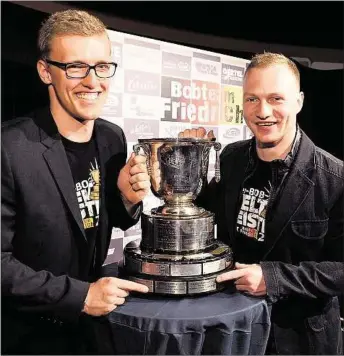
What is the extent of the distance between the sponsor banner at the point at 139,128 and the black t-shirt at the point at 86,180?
116 centimetres

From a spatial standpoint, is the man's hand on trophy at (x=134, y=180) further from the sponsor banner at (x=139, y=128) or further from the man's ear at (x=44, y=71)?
the sponsor banner at (x=139, y=128)

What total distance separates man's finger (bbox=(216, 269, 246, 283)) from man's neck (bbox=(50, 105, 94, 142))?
77cm

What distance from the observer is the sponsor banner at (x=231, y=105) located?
360 cm

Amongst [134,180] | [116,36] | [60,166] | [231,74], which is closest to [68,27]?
[60,166]

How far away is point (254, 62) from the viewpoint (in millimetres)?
1840

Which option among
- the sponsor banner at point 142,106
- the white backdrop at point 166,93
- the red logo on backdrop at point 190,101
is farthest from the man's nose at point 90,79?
the red logo on backdrop at point 190,101

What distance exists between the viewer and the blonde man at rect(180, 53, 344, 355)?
5.73ft

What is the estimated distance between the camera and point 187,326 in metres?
1.34

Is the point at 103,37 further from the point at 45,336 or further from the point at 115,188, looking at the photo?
the point at 45,336

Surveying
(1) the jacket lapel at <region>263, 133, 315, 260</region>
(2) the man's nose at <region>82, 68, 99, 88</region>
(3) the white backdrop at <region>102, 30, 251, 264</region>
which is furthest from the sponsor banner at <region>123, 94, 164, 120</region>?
(1) the jacket lapel at <region>263, 133, 315, 260</region>

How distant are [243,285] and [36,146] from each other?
89 centimetres

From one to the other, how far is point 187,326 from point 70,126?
89 centimetres

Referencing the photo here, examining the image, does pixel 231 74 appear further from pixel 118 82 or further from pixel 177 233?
pixel 177 233

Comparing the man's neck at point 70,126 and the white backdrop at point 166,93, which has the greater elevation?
the white backdrop at point 166,93
